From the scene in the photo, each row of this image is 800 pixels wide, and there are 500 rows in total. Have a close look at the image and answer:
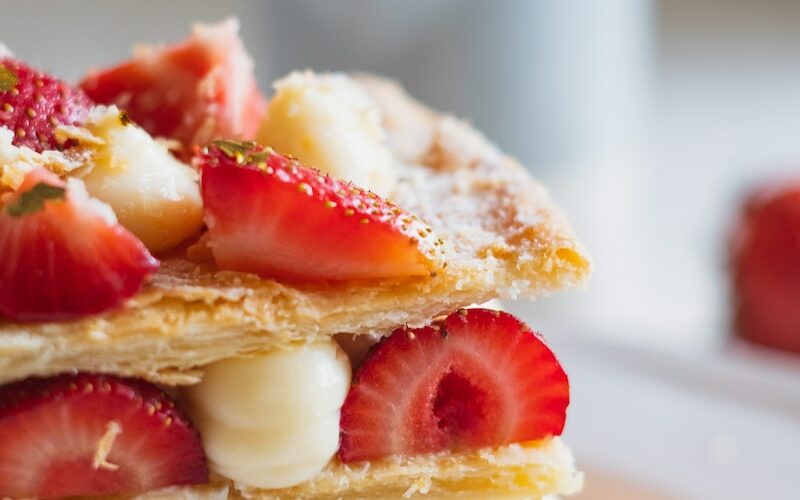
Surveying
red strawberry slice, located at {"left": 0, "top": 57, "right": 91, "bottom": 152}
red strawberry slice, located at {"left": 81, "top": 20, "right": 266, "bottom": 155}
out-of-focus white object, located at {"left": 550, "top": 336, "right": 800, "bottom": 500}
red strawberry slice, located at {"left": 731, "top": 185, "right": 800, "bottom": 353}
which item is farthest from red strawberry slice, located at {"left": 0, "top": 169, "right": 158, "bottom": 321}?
red strawberry slice, located at {"left": 731, "top": 185, "right": 800, "bottom": 353}

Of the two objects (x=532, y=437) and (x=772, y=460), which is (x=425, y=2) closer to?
(x=772, y=460)

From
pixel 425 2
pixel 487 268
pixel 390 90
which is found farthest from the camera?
pixel 425 2

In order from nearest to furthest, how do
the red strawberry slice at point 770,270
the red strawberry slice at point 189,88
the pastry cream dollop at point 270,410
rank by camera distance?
the pastry cream dollop at point 270,410 < the red strawberry slice at point 189,88 < the red strawberry slice at point 770,270

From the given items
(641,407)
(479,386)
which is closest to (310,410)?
(479,386)

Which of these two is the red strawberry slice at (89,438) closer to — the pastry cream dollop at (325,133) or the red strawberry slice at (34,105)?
the red strawberry slice at (34,105)

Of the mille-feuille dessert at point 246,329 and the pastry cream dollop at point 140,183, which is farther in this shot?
the pastry cream dollop at point 140,183

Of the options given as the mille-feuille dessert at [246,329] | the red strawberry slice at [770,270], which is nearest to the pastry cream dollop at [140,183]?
the mille-feuille dessert at [246,329]

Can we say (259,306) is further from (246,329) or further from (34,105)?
(34,105)
